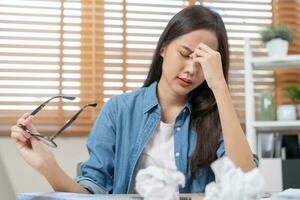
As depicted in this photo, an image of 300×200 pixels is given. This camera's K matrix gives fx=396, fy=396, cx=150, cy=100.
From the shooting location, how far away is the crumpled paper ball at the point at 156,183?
12.2 inches

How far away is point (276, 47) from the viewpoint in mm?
1894

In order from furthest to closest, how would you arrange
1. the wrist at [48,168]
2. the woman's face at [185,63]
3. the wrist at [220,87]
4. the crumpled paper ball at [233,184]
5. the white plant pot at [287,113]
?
the white plant pot at [287,113] < the woman's face at [185,63] < the wrist at [220,87] < the wrist at [48,168] < the crumpled paper ball at [233,184]

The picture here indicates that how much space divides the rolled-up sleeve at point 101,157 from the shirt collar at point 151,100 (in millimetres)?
90

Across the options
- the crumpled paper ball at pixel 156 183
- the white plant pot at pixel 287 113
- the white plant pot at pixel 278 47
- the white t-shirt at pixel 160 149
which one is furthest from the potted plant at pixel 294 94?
the crumpled paper ball at pixel 156 183

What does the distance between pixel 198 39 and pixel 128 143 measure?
32 cm

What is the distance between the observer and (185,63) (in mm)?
1006

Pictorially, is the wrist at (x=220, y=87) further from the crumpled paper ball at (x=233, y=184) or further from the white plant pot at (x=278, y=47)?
the white plant pot at (x=278, y=47)

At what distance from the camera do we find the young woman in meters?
0.97

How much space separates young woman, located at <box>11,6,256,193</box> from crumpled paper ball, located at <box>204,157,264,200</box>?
62cm

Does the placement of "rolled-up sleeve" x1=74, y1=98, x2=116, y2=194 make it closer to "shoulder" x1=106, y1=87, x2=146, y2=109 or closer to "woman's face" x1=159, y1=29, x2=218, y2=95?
"shoulder" x1=106, y1=87, x2=146, y2=109

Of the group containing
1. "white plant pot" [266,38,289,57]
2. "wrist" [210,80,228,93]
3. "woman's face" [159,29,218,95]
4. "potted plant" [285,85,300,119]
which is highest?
"white plant pot" [266,38,289,57]

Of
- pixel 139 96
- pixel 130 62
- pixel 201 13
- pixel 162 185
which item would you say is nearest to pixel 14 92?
pixel 130 62

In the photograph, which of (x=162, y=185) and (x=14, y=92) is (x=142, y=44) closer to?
(x=14, y=92)

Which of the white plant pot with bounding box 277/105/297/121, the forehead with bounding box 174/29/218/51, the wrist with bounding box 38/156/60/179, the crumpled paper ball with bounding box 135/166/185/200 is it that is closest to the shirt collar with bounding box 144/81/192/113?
the forehead with bounding box 174/29/218/51
